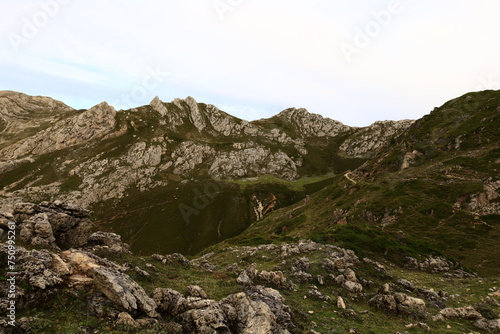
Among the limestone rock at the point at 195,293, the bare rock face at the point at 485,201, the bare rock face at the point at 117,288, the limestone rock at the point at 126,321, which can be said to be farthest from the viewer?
Result: the bare rock face at the point at 485,201

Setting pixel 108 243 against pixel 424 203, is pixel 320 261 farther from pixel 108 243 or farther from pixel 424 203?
pixel 424 203

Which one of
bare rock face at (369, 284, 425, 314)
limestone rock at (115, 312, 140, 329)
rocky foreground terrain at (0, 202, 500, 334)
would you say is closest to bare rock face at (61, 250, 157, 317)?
rocky foreground terrain at (0, 202, 500, 334)

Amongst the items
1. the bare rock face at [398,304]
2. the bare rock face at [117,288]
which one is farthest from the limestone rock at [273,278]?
the bare rock face at [117,288]

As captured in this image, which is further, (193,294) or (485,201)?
(485,201)

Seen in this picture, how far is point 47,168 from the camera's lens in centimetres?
19212

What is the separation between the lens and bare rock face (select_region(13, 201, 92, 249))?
2199 centimetres

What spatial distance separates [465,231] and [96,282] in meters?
80.4

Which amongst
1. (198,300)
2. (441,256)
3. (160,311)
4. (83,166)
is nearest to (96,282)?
(160,311)

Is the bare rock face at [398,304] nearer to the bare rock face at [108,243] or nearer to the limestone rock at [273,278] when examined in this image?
the limestone rock at [273,278]

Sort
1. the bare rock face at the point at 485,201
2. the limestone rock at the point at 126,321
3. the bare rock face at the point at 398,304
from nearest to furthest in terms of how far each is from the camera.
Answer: the limestone rock at the point at 126,321 < the bare rock face at the point at 398,304 < the bare rock face at the point at 485,201

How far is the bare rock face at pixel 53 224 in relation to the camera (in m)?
22.0

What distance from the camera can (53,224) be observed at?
26.2 m

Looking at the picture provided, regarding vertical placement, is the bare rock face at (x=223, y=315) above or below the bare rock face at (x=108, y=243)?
below

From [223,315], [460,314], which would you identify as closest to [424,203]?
[460,314]
